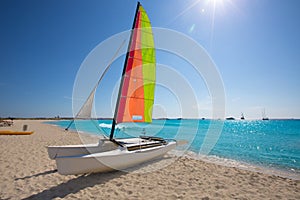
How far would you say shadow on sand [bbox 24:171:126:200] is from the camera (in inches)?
139

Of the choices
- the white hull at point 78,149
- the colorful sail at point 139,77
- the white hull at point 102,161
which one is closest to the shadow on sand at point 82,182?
the white hull at point 102,161

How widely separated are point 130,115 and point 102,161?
8.73 feet

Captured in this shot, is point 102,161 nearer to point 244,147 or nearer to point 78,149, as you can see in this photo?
point 78,149

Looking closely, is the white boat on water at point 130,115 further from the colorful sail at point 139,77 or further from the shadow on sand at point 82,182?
the shadow on sand at point 82,182

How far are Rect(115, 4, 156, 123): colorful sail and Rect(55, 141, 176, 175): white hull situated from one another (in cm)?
154

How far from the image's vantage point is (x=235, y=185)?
15.0 feet

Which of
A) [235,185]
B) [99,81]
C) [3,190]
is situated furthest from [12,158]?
[235,185]

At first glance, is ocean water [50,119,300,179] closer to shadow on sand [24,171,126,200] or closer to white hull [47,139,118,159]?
white hull [47,139,118,159]

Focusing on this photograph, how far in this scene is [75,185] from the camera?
4.10 m

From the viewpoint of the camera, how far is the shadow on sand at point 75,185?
11.6 feet

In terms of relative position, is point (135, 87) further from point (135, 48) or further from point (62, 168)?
point (62, 168)

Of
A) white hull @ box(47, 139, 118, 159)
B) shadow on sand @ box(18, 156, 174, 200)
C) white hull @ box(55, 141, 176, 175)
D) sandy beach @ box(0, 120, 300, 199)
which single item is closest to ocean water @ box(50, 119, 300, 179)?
white hull @ box(47, 139, 118, 159)

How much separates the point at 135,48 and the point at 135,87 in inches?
64.3

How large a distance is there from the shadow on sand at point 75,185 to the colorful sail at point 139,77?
204 centimetres
